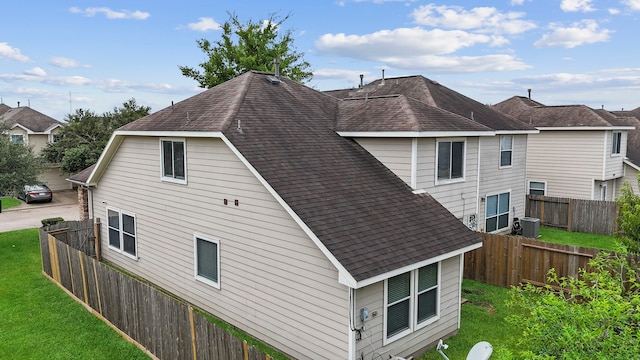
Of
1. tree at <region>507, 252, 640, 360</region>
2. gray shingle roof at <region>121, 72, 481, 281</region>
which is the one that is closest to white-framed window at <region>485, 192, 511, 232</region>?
gray shingle roof at <region>121, 72, 481, 281</region>

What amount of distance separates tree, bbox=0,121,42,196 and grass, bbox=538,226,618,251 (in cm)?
2100

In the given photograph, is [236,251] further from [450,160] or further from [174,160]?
[450,160]

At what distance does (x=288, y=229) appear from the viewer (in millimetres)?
8953

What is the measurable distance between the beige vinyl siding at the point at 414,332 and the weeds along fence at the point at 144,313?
2.30 metres

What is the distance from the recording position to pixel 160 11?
22.1 m

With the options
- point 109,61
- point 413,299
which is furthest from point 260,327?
point 109,61

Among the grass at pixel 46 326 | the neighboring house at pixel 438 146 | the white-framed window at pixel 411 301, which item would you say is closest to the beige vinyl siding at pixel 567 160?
the neighboring house at pixel 438 146

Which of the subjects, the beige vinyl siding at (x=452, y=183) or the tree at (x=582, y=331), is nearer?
the tree at (x=582, y=331)

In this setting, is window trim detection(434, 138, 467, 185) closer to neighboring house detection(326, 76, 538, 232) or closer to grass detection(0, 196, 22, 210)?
neighboring house detection(326, 76, 538, 232)

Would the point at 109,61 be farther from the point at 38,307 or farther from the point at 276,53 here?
the point at 38,307

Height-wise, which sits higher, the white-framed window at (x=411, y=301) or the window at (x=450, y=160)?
the window at (x=450, y=160)

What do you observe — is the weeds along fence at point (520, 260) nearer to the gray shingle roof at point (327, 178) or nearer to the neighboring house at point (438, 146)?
the neighboring house at point (438, 146)

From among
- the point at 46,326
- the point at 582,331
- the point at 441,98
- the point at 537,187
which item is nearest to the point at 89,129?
the point at 46,326

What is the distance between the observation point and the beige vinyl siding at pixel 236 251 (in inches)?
333
